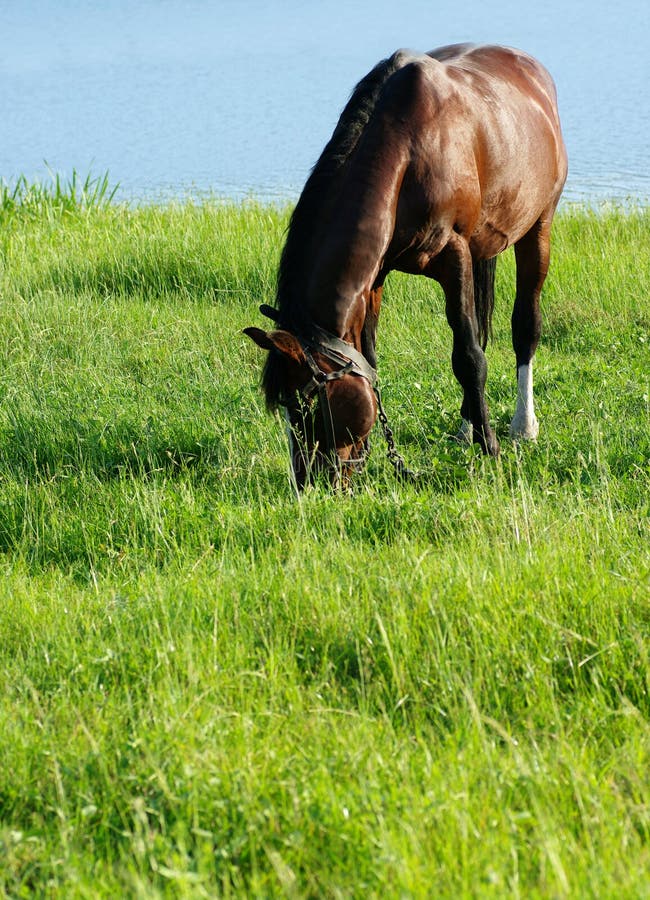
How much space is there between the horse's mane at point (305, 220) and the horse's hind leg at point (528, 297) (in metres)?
2.07

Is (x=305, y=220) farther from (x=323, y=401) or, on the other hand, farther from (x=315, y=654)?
(x=315, y=654)

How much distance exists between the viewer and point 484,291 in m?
6.08

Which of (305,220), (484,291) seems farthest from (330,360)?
(484,291)

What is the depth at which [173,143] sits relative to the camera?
2483 centimetres

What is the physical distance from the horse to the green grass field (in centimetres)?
31

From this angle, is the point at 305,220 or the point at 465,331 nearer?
the point at 305,220

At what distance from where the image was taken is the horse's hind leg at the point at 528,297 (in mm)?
6061

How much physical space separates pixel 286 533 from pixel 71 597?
0.88 m

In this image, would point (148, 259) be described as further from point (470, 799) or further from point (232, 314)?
point (470, 799)

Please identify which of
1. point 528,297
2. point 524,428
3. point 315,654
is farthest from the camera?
point 528,297

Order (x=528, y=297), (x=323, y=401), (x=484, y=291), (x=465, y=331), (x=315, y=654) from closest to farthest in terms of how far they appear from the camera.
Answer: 1. (x=315, y=654)
2. (x=323, y=401)
3. (x=465, y=331)
4. (x=484, y=291)
5. (x=528, y=297)

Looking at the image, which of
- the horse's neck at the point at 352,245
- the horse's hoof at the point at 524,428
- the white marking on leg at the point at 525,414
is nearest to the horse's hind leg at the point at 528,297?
the white marking on leg at the point at 525,414

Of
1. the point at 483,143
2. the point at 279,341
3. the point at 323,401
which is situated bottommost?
the point at 323,401

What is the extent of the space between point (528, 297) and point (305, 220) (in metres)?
2.49
